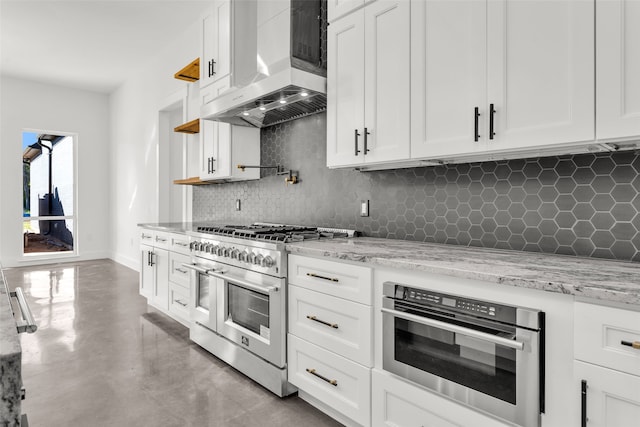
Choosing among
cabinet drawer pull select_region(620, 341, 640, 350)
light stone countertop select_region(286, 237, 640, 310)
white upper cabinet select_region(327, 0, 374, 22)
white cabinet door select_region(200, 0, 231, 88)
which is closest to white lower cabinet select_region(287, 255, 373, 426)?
light stone countertop select_region(286, 237, 640, 310)

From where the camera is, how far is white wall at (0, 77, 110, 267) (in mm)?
6559

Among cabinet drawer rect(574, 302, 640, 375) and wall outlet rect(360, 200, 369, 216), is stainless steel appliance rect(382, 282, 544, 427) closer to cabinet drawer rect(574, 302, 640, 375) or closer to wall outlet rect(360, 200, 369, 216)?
cabinet drawer rect(574, 302, 640, 375)

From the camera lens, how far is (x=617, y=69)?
1.37 metres

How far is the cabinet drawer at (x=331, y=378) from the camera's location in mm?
1871

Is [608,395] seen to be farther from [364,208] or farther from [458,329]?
[364,208]

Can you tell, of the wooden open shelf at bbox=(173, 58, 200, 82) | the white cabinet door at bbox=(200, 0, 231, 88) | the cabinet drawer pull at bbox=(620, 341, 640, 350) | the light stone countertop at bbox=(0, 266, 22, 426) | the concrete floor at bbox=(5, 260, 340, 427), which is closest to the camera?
the light stone countertop at bbox=(0, 266, 22, 426)

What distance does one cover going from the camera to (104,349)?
3.08m

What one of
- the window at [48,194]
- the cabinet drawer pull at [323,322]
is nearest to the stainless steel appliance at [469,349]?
the cabinet drawer pull at [323,322]

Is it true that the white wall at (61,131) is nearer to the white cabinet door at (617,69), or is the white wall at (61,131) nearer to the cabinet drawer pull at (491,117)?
the cabinet drawer pull at (491,117)

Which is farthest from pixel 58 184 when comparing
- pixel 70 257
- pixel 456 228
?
pixel 456 228

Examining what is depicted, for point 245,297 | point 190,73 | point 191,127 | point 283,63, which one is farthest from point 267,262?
point 190,73

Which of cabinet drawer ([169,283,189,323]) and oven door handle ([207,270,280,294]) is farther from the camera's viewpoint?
cabinet drawer ([169,283,189,323])

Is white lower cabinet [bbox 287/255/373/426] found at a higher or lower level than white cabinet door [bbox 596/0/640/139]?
lower

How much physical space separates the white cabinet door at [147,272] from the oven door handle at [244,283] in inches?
61.7
